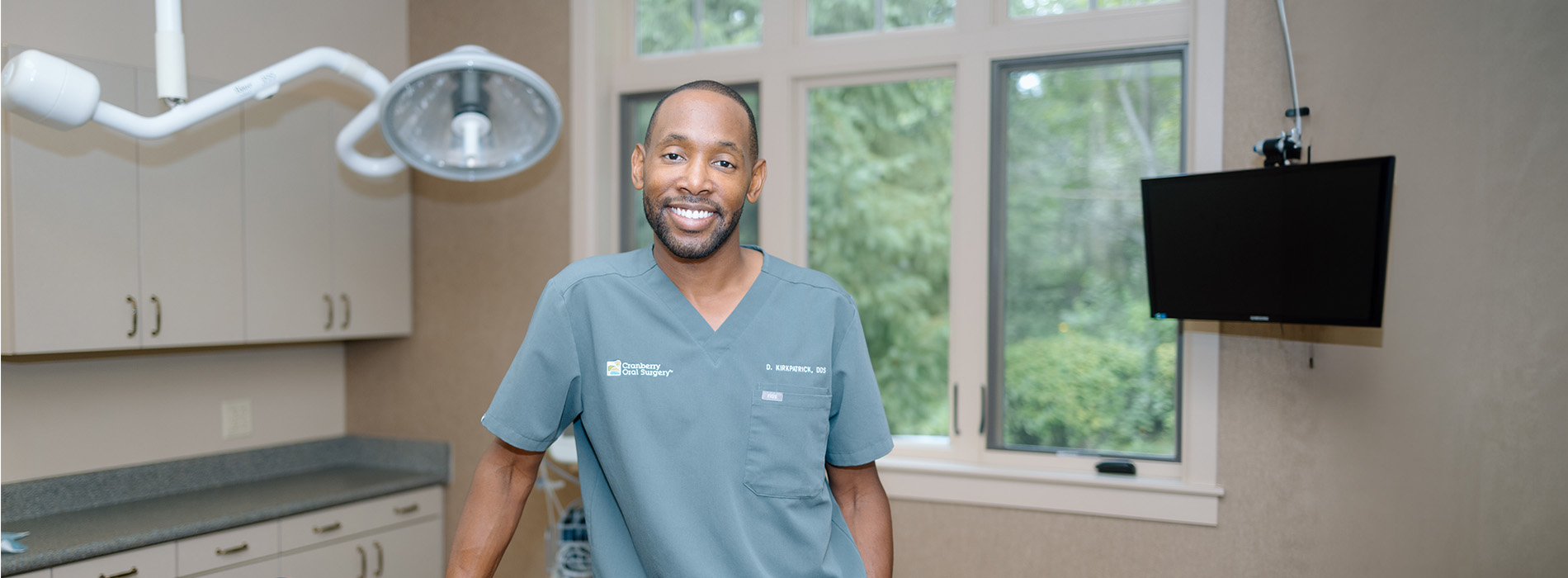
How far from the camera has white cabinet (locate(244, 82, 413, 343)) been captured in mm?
2777

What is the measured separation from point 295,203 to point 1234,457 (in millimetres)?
2731

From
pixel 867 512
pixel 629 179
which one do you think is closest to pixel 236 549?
pixel 629 179

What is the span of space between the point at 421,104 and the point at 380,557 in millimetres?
1602

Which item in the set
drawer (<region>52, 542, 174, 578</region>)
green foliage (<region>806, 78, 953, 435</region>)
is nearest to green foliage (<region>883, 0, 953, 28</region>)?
green foliage (<region>806, 78, 953, 435</region>)

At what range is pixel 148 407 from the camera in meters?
2.80

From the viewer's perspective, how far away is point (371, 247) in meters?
3.11

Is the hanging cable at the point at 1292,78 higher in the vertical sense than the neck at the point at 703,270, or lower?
higher

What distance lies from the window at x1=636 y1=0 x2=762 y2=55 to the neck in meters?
1.75

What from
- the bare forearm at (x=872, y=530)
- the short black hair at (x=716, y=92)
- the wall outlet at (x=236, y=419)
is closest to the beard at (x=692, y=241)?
the short black hair at (x=716, y=92)

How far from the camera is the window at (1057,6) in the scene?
2553mm

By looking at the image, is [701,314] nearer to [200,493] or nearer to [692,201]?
[692,201]

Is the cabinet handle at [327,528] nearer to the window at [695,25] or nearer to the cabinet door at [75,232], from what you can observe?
the cabinet door at [75,232]

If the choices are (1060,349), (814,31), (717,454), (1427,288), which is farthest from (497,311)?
(1427,288)

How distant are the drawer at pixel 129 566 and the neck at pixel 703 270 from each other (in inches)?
71.2
